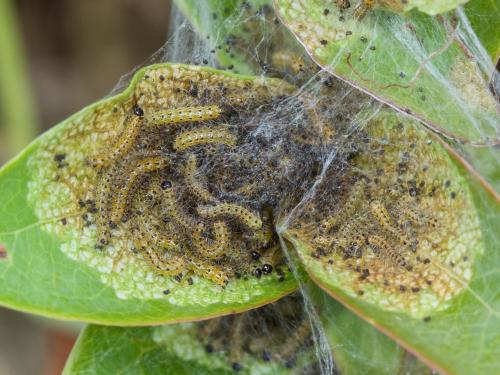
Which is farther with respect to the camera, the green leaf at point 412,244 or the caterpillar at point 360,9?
the caterpillar at point 360,9

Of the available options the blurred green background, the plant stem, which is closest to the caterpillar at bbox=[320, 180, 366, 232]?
the plant stem

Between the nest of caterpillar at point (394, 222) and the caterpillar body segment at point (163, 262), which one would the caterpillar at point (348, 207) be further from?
the caterpillar body segment at point (163, 262)

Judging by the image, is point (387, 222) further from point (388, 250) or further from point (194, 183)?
point (194, 183)

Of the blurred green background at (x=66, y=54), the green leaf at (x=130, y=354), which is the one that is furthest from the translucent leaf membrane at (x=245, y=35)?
the blurred green background at (x=66, y=54)

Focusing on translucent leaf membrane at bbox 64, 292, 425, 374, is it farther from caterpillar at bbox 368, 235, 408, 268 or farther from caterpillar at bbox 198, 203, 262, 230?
caterpillar at bbox 198, 203, 262, 230

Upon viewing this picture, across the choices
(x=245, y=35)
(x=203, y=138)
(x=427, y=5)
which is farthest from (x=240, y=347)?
(x=427, y=5)

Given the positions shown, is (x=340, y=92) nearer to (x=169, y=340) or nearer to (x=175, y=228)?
(x=175, y=228)
